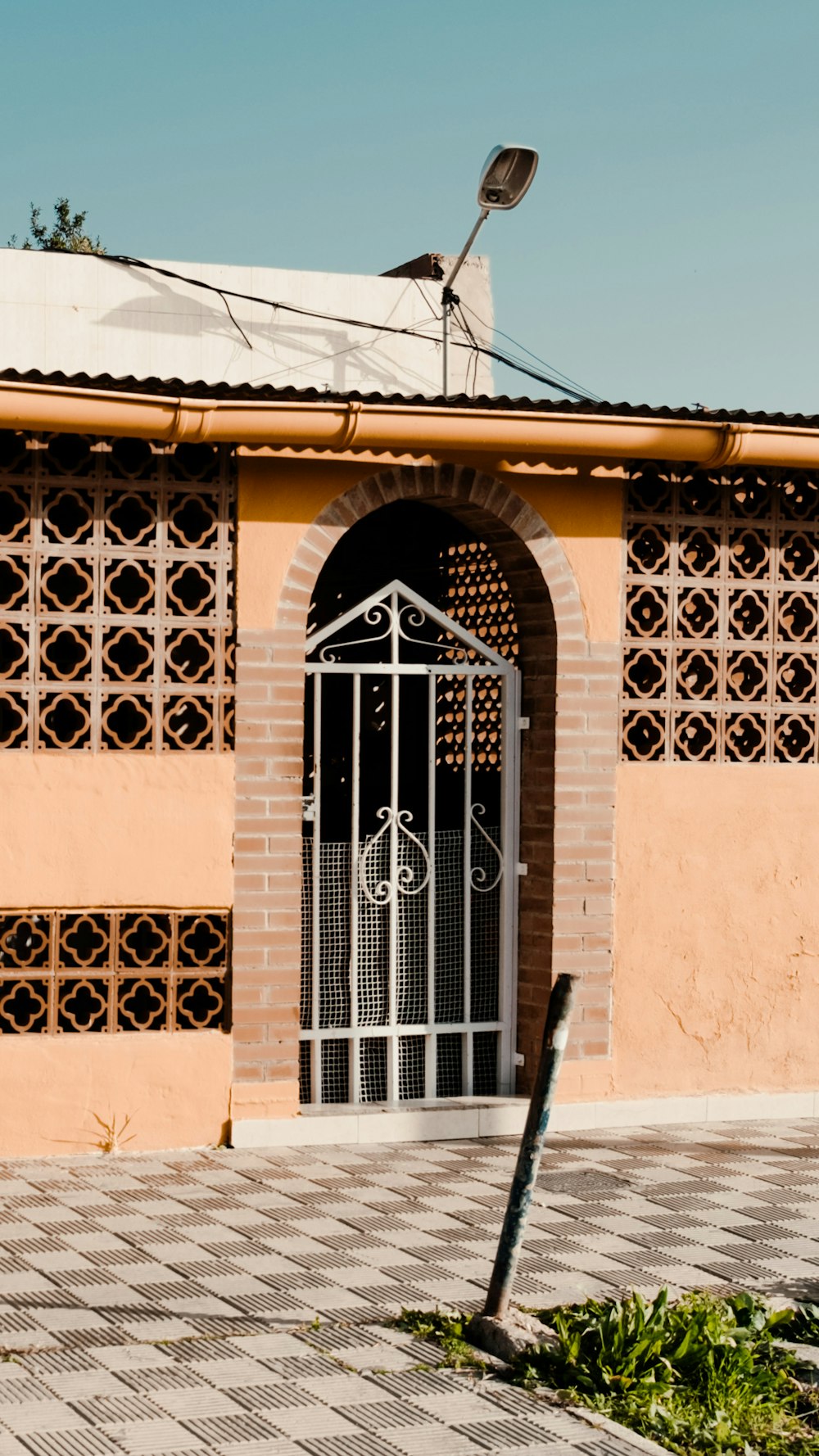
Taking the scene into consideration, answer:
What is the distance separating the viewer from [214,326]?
12812 millimetres

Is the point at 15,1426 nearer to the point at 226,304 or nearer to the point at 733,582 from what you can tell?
the point at 733,582

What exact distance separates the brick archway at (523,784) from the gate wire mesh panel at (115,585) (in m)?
0.27

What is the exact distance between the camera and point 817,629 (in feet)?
30.4

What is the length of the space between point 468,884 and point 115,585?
2.21 m

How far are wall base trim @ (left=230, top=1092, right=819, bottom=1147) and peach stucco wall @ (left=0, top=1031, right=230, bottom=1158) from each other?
225mm

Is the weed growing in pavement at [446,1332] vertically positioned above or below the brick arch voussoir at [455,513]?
below

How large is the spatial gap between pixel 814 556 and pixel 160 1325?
217 inches

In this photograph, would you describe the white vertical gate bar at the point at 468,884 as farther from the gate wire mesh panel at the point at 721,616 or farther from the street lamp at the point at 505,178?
the street lamp at the point at 505,178

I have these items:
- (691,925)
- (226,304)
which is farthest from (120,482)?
(226,304)

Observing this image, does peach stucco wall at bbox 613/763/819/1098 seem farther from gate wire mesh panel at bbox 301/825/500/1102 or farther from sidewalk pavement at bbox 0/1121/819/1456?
gate wire mesh panel at bbox 301/825/500/1102

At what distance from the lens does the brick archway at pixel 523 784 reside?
8.11 m

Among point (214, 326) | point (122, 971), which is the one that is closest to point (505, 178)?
point (214, 326)

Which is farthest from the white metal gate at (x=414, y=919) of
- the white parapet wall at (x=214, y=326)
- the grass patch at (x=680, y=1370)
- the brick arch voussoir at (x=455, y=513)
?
the white parapet wall at (x=214, y=326)

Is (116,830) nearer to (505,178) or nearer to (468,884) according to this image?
(468,884)
